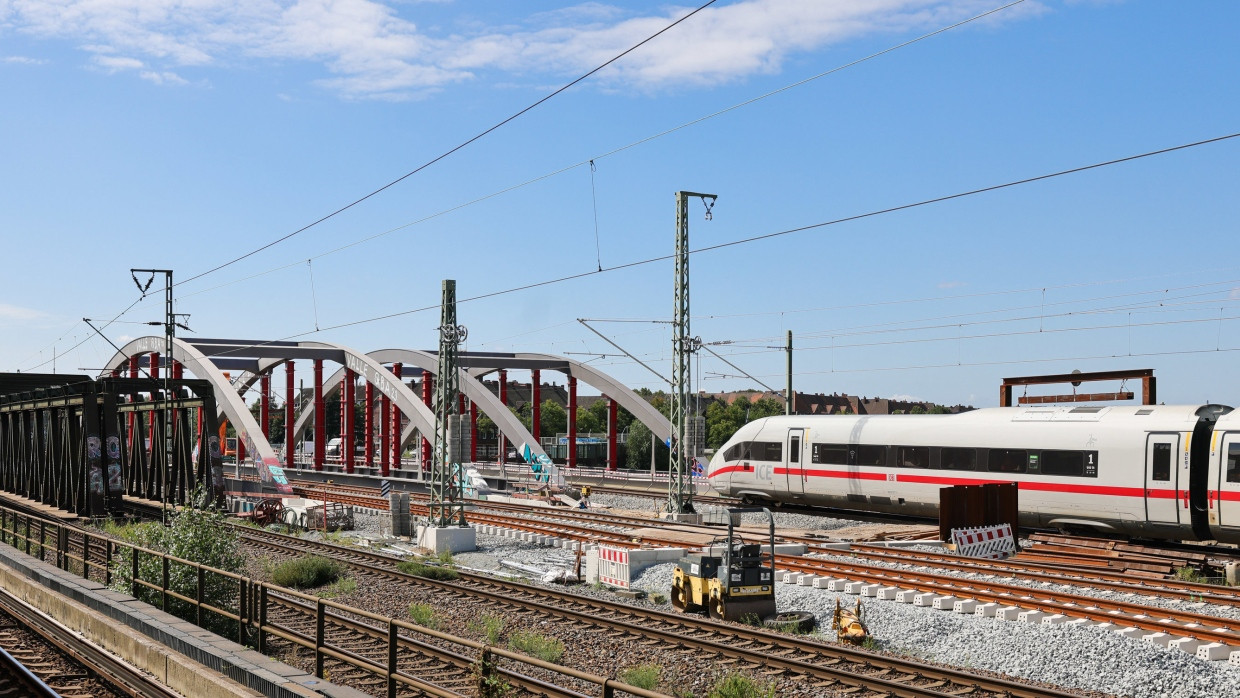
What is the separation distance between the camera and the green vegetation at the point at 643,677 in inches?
499

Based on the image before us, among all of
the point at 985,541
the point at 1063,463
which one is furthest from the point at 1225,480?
the point at 985,541

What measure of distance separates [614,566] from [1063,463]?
11.6m

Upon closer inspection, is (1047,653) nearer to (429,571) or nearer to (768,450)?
(429,571)

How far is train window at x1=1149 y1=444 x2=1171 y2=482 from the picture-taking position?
23.5 meters

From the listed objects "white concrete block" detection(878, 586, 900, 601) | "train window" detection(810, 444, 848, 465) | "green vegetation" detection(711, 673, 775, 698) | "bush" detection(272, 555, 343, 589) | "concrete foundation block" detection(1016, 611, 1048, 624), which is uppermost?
"train window" detection(810, 444, 848, 465)

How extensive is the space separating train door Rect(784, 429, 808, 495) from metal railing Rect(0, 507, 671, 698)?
18.5 meters

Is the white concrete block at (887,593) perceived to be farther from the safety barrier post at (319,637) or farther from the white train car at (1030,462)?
the safety barrier post at (319,637)

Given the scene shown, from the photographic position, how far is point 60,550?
63.1 ft

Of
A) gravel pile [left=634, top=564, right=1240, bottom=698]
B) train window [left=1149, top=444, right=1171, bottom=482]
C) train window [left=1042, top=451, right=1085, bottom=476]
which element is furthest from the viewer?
train window [left=1042, top=451, right=1085, bottom=476]

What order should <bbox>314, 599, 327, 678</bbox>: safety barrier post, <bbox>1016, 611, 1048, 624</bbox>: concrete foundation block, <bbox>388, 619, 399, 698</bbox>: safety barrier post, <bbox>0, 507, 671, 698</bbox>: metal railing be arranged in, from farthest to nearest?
<bbox>1016, 611, 1048, 624</bbox>: concrete foundation block → <bbox>314, 599, 327, 678</bbox>: safety barrier post → <bbox>388, 619, 399, 698</bbox>: safety barrier post → <bbox>0, 507, 671, 698</bbox>: metal railing

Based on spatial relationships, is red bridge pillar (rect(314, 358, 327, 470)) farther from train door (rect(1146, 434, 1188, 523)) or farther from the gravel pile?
the gravel pile

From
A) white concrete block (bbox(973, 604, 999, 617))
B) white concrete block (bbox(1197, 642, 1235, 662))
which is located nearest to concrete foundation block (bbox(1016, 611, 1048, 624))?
white concrete block (bbox(973, 604, 999, 617))

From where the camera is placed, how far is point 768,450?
34375 mm

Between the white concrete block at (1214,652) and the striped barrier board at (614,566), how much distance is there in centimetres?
1069
